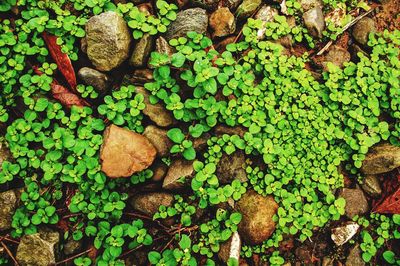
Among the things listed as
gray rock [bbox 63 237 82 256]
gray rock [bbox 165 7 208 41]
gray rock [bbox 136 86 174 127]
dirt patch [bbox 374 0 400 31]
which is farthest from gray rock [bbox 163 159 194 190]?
dirt patch [bbox 374 0 400 31]

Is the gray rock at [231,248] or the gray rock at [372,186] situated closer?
the gray rock at [231,248]

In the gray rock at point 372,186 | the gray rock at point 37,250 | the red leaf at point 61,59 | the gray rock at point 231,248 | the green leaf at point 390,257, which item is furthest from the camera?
the gray rock at point 372,186

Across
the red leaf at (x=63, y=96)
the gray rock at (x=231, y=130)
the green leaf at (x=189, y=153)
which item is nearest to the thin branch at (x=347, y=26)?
the gray rock at (x=231, y=130)

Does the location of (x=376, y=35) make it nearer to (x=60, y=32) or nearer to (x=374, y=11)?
(x=374, y=11)

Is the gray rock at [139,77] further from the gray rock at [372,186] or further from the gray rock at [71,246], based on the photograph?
the gray rock at [372,186]

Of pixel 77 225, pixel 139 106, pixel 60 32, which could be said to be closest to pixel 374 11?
pixel 139 106

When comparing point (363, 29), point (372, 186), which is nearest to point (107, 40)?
point (363, 29)
